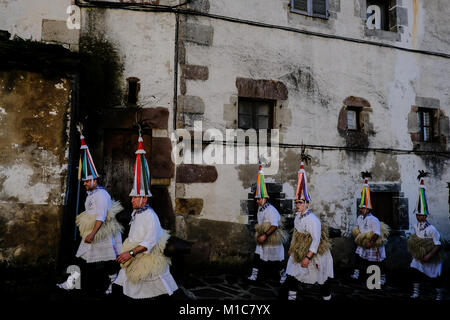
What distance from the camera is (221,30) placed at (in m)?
7.75

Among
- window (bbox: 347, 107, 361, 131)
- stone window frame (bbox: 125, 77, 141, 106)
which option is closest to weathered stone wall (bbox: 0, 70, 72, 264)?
stone window frame (bbox: 125, 77, 141, 106)

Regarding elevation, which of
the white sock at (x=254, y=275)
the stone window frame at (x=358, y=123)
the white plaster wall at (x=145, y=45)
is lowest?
the white sock at (x=254, y=275)

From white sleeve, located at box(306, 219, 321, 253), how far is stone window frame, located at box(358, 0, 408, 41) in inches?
255

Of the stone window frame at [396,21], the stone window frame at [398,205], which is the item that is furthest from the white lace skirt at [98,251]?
the stone window frame at [396,21]

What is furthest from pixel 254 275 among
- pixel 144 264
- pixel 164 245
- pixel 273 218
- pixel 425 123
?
pixel 425 123

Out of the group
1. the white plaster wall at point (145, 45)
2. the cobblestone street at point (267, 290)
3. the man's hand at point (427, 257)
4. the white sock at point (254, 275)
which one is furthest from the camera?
the white plaster wall at point (145, 45)

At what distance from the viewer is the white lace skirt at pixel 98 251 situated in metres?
5.10

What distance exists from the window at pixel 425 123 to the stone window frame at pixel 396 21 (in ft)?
7.27

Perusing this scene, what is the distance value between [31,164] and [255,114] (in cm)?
488

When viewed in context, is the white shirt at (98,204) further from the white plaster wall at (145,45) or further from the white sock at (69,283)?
the white plaster wall at (145,45)

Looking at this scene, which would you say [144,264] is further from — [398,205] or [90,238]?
[398,205]

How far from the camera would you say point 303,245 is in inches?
193

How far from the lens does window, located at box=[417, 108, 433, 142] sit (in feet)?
31.3
